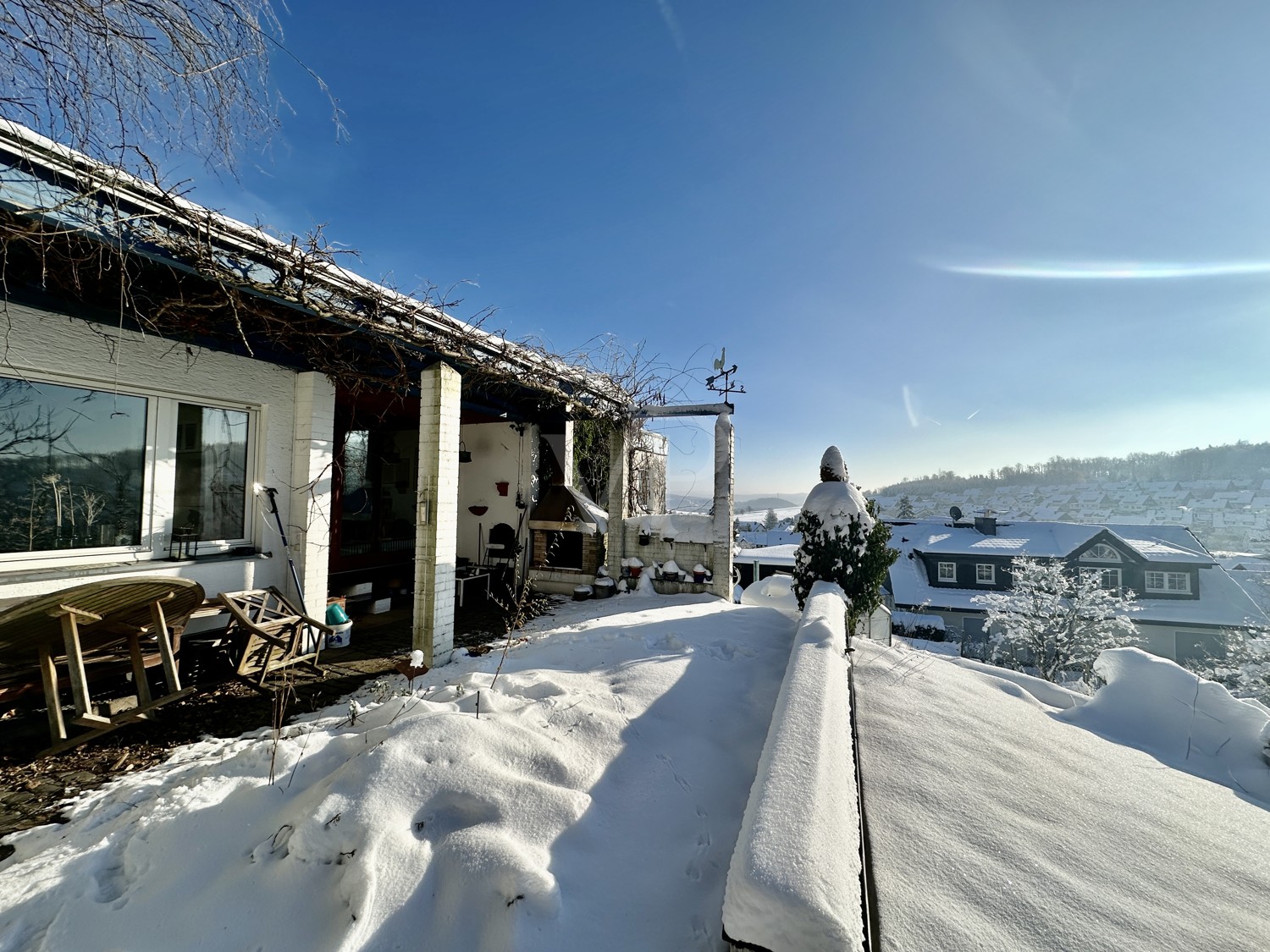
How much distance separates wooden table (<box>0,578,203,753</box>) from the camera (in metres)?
2.74

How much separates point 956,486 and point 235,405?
39.9m

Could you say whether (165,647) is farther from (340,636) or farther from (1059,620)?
(1059,620)

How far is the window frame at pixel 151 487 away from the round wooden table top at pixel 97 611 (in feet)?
3.45

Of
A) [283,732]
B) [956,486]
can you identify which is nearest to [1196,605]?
[956,486]

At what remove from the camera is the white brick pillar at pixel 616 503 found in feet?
27.7

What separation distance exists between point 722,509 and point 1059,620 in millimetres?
16007

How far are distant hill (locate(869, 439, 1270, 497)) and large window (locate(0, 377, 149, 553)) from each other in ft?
87.5

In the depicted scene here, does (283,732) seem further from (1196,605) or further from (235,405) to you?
(1196,605)

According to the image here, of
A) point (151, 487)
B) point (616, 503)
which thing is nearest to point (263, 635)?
point (151, 487)

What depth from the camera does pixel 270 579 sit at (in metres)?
5.07

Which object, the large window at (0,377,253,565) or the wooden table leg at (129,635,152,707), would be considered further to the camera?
the large window at (0,377,253,565)

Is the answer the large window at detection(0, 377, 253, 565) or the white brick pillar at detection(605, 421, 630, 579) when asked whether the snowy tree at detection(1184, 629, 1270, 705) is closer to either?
the white brick pillar at detection(605, 421, 630, 579)

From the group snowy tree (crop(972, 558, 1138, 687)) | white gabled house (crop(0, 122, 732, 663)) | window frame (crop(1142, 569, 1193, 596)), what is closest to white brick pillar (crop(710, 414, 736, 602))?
white gabled house (crop(0, 122, 732, 663))

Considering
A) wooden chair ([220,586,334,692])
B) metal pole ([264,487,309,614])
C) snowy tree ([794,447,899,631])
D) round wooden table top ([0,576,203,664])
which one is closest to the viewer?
round wooden table top ([0,576,203,664])
